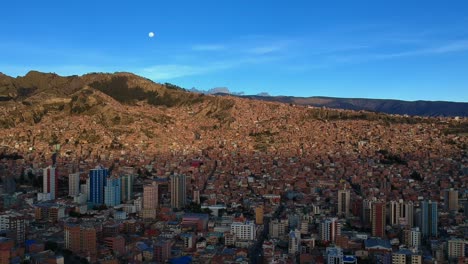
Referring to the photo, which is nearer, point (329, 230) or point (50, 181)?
point (329, 230)

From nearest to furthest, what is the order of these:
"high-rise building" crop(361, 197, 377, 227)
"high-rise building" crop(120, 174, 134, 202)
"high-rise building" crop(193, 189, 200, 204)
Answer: "high-rise building" crop(361, 197, 377, 227) → "high-rise building" crop(193, 189, 200, 204) → "high-rise building" crop(120, 174, 134, 202)

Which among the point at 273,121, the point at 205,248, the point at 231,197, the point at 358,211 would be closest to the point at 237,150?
the point at 273,121

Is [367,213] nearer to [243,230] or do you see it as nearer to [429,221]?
[429,221]

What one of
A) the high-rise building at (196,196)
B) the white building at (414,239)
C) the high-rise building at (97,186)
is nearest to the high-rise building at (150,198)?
the high-rise building at (196,196)

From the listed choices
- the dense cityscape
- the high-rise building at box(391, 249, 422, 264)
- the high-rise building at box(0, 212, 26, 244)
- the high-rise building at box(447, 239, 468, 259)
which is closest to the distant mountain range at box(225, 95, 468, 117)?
the dense cityscape

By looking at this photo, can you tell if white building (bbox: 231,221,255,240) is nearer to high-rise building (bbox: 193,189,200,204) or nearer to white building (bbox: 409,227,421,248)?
white building (bbox: 409,227,421,248)

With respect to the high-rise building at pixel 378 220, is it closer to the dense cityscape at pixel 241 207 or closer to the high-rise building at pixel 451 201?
the dense cityscape at pixel 241 207

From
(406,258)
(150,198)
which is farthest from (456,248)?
(150,198)
